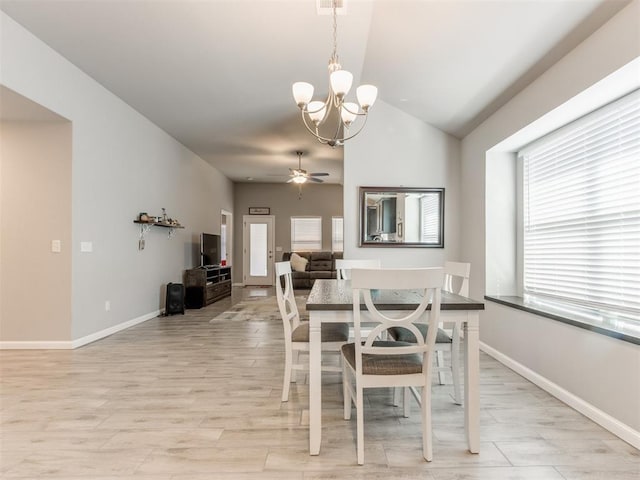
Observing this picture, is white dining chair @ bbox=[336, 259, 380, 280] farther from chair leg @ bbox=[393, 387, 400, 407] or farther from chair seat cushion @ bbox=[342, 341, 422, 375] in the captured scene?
chair seat cushion @ bbox=[342, 341, 422, 375]

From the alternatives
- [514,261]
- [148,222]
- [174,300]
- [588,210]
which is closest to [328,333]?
[588,210]

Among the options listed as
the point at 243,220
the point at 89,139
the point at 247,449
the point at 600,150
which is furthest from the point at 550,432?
the point at 243,220

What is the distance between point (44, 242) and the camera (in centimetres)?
368

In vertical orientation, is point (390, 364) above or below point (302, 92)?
below

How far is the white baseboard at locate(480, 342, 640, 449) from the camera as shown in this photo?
76.5 inches

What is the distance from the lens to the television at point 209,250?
269 inches

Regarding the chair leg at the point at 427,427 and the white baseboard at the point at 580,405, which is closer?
the chair leg at the point at 427,427

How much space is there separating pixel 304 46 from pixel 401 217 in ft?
7.21

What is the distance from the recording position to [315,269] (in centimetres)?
922

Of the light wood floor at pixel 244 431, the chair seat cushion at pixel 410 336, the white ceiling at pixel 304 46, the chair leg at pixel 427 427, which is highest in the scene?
the white ceiling at pixel 304 46

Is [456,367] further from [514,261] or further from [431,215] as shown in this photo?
[431,215]

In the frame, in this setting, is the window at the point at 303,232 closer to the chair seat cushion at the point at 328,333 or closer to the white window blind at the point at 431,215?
the white window blind at the point at 431,215

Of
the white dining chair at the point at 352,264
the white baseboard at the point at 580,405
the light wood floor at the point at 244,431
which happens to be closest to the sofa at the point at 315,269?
the white dining chair at the point at 352,264

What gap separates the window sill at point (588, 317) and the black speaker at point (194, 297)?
4707mm
